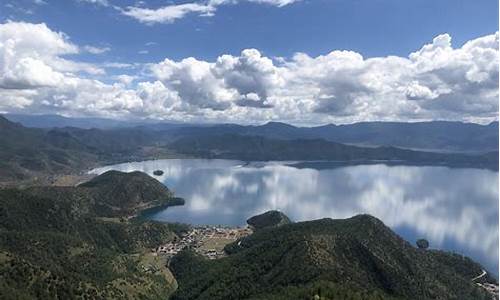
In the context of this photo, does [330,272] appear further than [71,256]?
No

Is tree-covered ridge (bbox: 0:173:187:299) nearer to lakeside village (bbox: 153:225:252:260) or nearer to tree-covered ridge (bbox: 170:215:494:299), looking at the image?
lakeside village (bbox: 153:225:252:260)

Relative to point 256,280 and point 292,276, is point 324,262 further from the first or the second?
point 256,280

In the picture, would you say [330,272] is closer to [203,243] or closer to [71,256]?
[71,256]

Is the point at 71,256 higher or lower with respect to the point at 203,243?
higher

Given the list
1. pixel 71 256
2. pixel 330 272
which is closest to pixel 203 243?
pixel 71 256

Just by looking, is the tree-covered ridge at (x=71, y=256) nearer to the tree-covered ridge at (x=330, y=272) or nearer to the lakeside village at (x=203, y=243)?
the lakeside village at (x=203, y=243)

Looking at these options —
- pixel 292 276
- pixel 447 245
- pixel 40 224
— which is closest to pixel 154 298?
pixel 292 276
